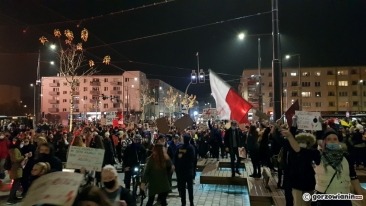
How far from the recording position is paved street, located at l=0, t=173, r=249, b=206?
443 inches

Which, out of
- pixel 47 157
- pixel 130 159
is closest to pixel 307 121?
pixel 130 159

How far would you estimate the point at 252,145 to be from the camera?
523 inches

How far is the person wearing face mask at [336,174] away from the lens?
5.47 meters

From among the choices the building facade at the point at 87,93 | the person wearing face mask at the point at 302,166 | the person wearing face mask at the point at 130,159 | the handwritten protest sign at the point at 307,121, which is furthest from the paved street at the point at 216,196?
the building facade at the point at 87,93

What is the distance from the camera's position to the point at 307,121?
8.66 meters

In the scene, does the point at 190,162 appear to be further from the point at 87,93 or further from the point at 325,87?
the point at 87,93

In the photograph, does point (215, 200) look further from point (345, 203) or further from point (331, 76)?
point (331, 76)

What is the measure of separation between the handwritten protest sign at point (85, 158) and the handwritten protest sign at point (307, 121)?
439 centimetres

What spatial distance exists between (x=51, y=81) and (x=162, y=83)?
48.7 m

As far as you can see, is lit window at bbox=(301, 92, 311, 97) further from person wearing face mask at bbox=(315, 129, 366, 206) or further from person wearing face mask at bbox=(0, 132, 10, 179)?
person wearing face mask at bbox=(315, 129, 366, 206)

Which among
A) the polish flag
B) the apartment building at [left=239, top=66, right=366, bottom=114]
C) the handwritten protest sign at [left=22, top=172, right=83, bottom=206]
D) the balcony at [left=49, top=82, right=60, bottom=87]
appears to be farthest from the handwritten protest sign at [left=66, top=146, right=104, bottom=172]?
the balcony at [left=49, top=82, right=60, bottom=87]

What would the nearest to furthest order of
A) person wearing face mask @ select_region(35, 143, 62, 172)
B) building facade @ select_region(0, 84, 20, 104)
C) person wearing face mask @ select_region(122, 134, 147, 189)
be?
person wearing face mask @ select_region(35, 143, 62, 172), person wearing face mask @ select_region(122, 134, 147, 189), building facade @ select_region(0, 84, 20, 104)

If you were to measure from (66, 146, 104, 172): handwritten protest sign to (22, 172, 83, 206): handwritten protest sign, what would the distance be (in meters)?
3.87

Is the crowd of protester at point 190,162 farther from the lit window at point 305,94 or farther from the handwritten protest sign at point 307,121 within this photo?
the lit window at point 305,94
